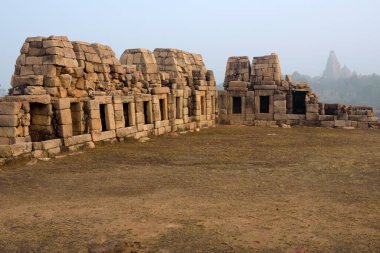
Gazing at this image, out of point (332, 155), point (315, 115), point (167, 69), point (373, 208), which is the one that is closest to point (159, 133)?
point (167, 69)

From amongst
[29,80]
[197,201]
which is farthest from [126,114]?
[197,201]

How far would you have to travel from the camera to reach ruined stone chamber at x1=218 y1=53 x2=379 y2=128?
2136 centimetres

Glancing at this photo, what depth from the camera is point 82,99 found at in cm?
1323

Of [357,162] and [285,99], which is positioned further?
[285,99]

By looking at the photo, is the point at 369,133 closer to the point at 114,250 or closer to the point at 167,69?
the point at 167,69

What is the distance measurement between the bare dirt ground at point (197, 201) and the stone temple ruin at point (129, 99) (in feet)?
4.47

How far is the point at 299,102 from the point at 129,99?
11.6 metres

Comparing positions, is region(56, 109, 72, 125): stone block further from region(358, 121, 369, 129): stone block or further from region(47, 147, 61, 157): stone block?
region(358, 121, 369, 129): stone block

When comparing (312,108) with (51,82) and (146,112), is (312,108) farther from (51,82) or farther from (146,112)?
(51,82)

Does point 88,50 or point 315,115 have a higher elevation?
point 88,50

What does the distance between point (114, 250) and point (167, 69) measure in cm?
1531

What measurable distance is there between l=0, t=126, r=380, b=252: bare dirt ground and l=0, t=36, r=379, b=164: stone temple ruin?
136cm

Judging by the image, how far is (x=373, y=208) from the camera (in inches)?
255

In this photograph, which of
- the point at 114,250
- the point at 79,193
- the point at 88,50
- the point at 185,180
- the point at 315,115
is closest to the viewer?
the point at 114,250
